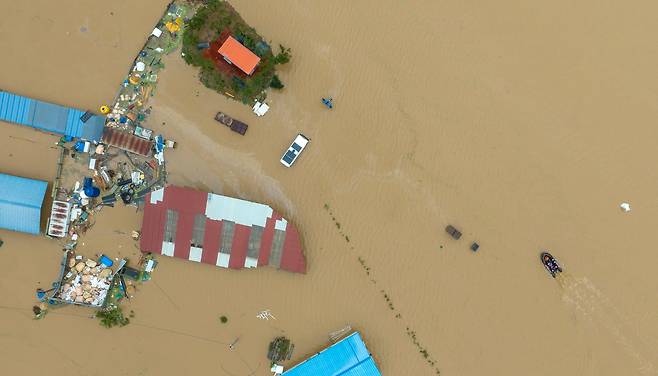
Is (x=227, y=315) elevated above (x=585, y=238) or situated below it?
below

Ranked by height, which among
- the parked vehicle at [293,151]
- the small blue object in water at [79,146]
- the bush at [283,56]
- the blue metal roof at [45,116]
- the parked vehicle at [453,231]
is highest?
the bush at [283,56]

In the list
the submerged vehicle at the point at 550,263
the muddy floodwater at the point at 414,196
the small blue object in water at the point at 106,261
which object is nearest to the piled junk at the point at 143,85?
the muddy floodwater at the point at 414,196

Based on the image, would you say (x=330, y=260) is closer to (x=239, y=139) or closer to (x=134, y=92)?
(x=239, y=139)

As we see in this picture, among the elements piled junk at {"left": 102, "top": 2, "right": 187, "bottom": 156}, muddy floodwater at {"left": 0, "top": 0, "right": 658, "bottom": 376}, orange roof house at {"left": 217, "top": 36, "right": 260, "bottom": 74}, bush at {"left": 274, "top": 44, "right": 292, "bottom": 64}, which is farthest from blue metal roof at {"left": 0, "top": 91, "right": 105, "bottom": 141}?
bush at {"left": 274, "top": 44, "right": 292, "bottom": 64}

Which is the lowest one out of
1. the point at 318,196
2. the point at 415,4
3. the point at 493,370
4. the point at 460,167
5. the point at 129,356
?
the point at 129,356

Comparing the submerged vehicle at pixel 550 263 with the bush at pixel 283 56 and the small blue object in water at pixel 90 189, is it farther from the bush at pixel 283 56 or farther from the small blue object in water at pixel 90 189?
the small blue object in water at pixel 90 189

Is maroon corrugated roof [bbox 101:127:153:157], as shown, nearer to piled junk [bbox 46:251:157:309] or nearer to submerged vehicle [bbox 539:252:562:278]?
piled junk [bbox 46:251:157:309]

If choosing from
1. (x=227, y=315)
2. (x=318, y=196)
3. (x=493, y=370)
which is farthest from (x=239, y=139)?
(x=493, y=370)
